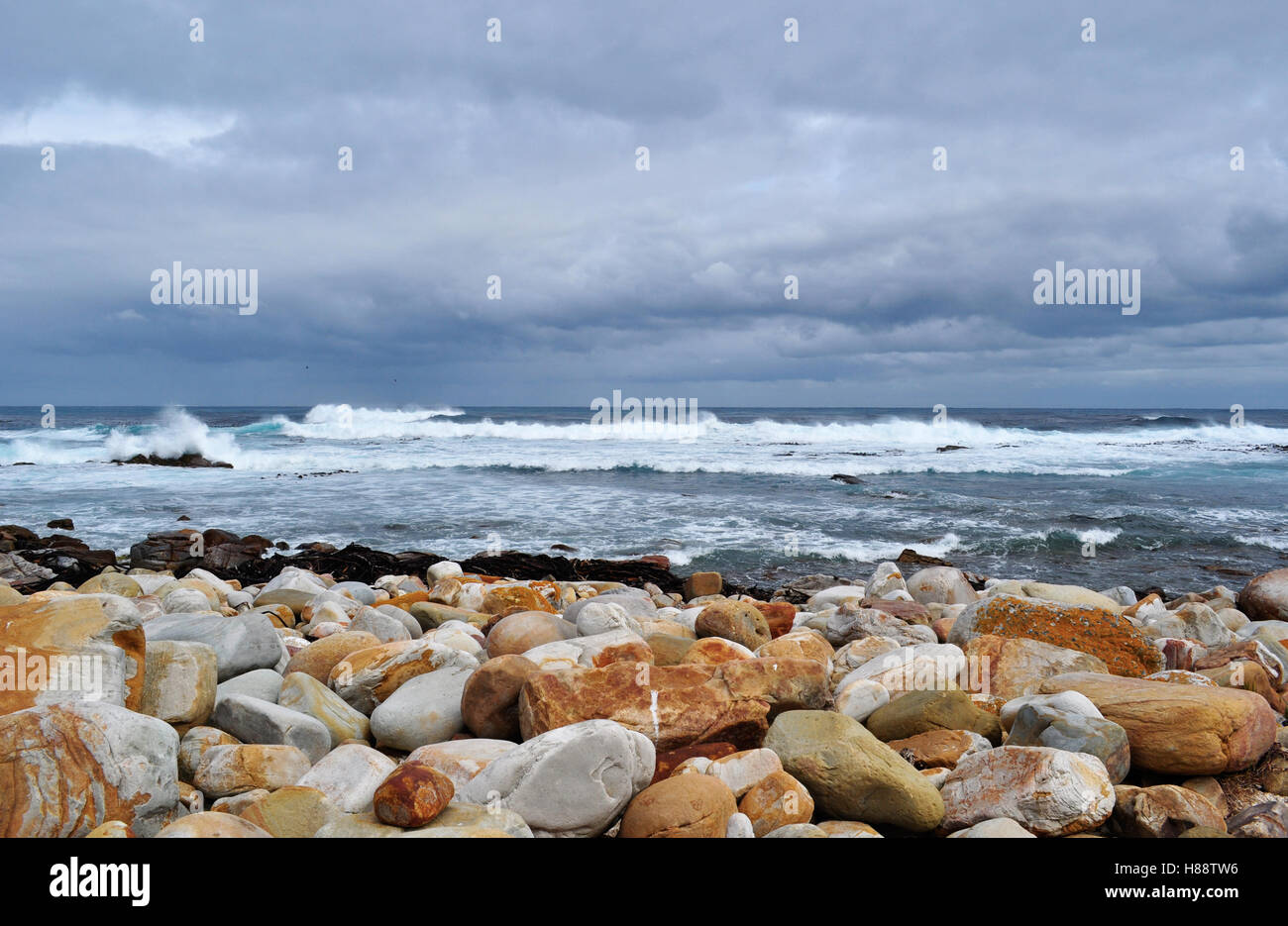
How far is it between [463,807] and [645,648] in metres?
1.83

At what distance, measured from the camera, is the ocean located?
11.8 meters

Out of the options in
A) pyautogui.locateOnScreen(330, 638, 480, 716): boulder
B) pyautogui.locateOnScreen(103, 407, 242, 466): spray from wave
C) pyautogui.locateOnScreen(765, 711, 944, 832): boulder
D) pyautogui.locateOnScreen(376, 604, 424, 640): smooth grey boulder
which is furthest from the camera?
pyautogui.locateOnScreen(103, 407, 242, 466): spray from wave

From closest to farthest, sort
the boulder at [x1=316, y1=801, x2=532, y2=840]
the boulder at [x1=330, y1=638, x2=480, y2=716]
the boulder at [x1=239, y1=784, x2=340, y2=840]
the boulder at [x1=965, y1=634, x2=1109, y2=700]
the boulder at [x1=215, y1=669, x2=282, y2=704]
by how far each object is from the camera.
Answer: the boulder at [x1=316, y1=801, x2=532, y2=840], the boulder at [x1=239, y1=784, x2=340, y2=840], the boulder at [x1=215, y1=669, x2=282, y2=704], the boulder at [x1=330, y1=638, x2=480, y2=716], the boulder at [x1=965, y1=634, x2=1109, y2=700]

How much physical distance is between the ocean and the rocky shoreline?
557 centimetres

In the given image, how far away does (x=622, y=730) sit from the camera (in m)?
3.12

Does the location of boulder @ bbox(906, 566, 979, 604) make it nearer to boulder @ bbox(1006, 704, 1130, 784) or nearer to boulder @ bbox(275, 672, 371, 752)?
boulder @ bbox(1006, 704, 1130, 784)

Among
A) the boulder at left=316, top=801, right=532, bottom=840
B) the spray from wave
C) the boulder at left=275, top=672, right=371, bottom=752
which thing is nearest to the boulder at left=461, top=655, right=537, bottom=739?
Answer: the boulder at left=275, top=672, right=371, bottom=752

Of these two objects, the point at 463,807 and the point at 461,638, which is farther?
the point at 461,638

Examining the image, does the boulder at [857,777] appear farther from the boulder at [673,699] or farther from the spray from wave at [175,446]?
the spray from wave at [175,446]

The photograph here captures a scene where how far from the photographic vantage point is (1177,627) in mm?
6223

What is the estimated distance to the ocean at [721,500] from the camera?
11828 mm

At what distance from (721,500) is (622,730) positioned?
45.9 ft
